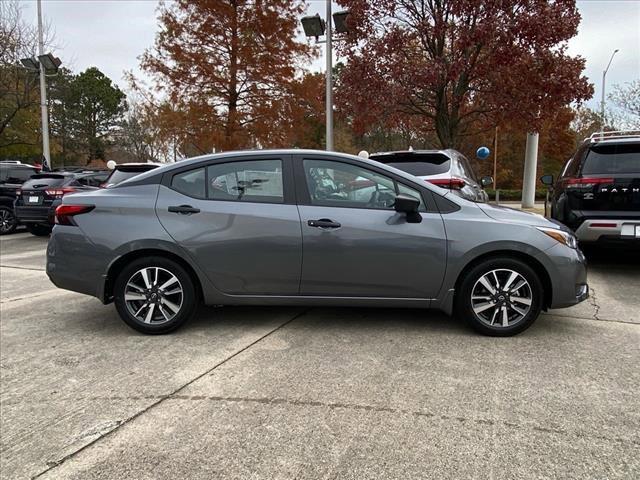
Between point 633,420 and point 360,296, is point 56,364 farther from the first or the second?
point 633,420

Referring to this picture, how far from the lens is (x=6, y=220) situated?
12727 mm

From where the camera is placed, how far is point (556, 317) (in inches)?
185

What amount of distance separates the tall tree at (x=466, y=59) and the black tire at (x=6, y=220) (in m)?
9.04

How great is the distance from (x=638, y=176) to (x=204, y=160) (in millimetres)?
5109

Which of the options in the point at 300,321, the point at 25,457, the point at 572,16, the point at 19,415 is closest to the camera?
the point at 25,457

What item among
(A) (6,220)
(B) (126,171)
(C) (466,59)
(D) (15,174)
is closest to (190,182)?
(B) (126,171)

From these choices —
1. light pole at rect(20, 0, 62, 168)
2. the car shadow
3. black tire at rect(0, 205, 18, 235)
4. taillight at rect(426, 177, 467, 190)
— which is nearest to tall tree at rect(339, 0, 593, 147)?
the car shadow

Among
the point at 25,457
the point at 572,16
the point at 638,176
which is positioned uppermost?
the point at 572,16

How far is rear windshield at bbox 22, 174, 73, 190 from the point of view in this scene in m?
11.4

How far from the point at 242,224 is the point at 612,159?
480 cm

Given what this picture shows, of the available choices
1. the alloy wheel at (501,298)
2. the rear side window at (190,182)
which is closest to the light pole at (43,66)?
the rear side window at (190,182)

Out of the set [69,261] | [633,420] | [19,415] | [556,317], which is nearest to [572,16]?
[556,317]

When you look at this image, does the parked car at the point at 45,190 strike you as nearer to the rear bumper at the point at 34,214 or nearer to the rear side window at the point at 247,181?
the rear bumper at the point at 34,214

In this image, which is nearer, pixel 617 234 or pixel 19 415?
pixel 19 415
